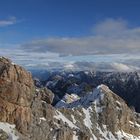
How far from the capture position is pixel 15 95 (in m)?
152

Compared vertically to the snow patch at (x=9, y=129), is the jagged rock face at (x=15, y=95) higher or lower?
higher

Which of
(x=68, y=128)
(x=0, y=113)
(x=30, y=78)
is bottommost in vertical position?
(x=68, y=128)

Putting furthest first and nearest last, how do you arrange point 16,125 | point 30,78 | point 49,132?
point 49,132 < point 30,78 < point 16,125

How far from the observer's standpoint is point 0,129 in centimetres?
13988

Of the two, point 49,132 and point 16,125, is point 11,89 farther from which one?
point 49,132

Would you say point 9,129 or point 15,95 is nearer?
point 9,129

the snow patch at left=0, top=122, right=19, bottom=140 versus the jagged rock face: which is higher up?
the jagged rock face

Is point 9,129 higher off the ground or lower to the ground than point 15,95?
lower

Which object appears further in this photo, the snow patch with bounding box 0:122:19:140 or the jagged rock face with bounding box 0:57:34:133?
the jagged rock face with bounding box 0:57:34:133

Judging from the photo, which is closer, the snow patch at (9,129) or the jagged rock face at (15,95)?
the snow patch at (9,129)

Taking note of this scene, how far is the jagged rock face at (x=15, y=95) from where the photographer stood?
Result: 149625 millimetres

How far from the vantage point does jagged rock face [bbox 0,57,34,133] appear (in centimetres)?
14962

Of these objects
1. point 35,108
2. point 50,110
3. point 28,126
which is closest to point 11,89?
point 28,126

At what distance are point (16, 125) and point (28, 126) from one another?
7.68 metres
